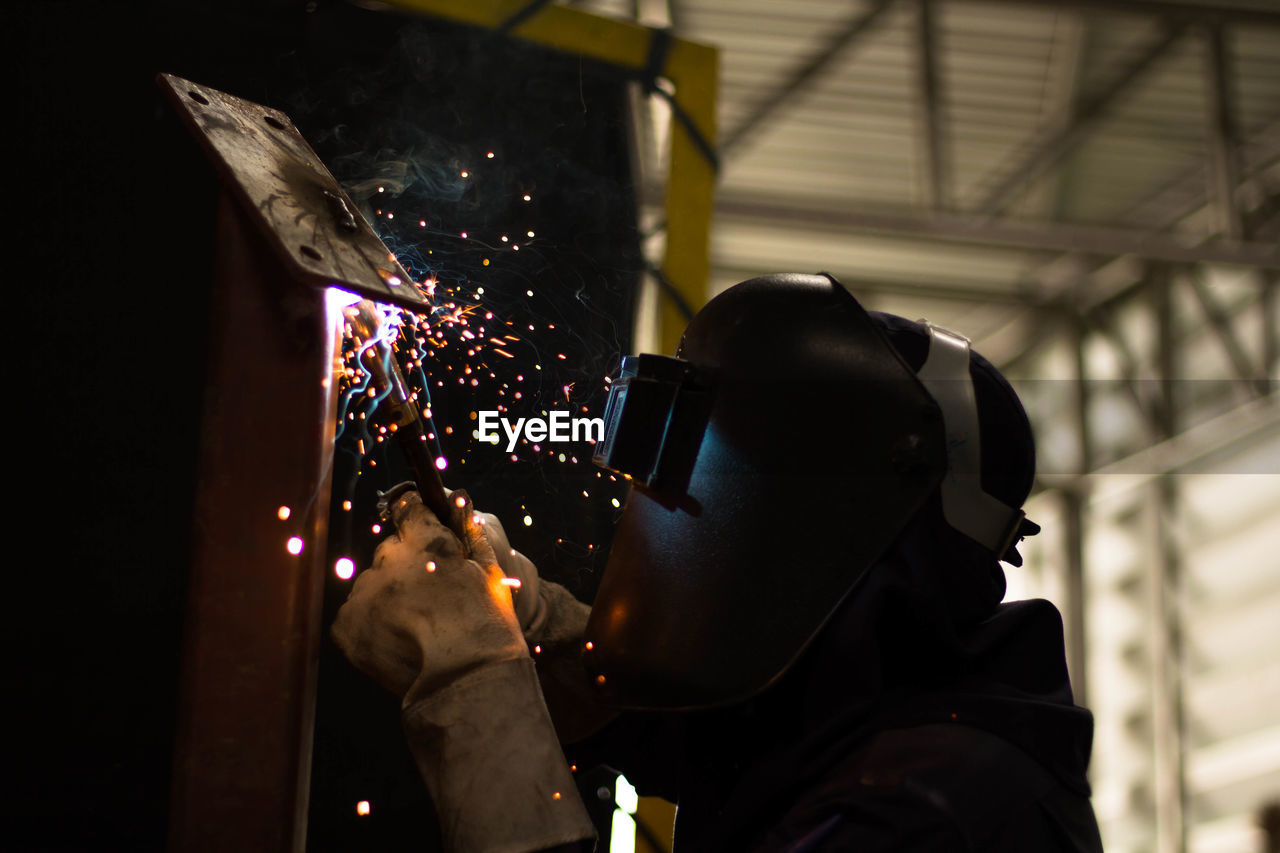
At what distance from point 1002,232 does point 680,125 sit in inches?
162

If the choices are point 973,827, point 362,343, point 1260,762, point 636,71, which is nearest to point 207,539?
point 362,343

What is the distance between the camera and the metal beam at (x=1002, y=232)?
517 cm

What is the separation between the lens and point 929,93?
4.55 meters

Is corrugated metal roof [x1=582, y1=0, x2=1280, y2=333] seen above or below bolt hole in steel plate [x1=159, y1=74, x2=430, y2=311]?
above

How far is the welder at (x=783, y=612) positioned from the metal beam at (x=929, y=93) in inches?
137

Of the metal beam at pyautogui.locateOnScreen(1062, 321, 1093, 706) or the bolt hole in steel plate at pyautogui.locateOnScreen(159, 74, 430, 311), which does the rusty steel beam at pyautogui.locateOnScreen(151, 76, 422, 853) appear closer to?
the bolt hole in steel plate at pyautogui.locateOnScreen(159, 74, 430, 311)

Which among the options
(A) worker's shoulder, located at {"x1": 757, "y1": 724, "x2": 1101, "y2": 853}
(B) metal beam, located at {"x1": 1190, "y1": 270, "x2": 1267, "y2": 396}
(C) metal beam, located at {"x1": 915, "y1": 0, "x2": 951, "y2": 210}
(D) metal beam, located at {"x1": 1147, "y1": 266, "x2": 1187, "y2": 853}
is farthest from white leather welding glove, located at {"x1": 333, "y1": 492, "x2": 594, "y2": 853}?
(D) metal beam, located at {"x1": 1147, "y1": 266, "x2": 1187, "y2": 853}

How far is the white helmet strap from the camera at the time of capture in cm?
129

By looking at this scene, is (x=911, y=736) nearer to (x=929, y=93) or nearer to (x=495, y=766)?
(x=495, y=766)

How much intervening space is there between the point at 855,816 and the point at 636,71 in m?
1.05

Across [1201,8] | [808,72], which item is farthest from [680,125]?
[1201,8]

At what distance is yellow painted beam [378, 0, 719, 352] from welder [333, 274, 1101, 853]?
0.29 m

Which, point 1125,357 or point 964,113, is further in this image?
point 1125,357

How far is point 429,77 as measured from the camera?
1.49 metres
